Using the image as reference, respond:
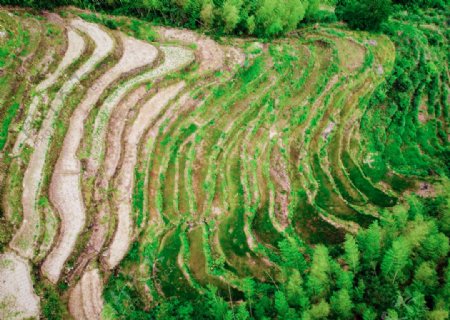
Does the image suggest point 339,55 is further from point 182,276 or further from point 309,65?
point 182,276

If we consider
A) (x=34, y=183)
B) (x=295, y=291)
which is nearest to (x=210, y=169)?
(x=295, y=291)

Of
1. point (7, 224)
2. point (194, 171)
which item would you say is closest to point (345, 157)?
point (194, 171)

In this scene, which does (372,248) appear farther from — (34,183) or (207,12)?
(207,12)

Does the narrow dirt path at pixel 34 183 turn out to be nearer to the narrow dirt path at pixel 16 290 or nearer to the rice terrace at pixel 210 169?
the rice terrace at pixel 210 169

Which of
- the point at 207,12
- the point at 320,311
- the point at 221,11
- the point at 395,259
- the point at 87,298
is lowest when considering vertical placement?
the point at 87,298

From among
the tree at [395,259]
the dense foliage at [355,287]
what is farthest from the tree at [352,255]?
the tree at [395,259]

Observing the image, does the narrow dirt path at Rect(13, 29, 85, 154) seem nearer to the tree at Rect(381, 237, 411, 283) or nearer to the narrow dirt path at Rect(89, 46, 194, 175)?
the narrow dirt path at Rect(89, 46, 194, 175)

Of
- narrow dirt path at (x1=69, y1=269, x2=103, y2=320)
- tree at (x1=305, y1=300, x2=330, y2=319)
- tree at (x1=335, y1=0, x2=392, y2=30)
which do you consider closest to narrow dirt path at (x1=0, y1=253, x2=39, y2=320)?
narrow dirt path at (x1=69, y1=269, x2=103, y2=320)
